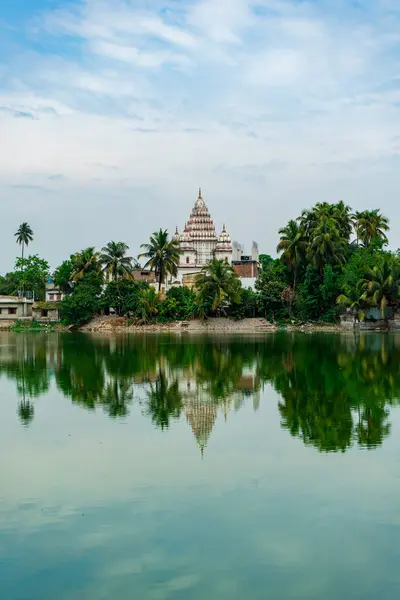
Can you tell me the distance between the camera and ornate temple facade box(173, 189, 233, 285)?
7775cm

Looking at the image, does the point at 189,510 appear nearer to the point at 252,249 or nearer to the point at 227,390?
the point at 227,390

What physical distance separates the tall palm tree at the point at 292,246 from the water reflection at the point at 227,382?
20.2 metres

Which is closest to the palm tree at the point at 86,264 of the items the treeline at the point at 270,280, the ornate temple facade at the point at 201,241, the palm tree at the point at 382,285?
the treeline at the point at 270,280

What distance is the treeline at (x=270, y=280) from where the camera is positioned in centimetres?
5428

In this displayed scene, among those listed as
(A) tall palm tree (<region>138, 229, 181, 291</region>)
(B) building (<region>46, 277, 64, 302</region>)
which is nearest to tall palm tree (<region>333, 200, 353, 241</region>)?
(A) tall palm tree (<region>138, 229, 181, 291</region>)

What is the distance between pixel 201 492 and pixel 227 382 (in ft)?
40.1

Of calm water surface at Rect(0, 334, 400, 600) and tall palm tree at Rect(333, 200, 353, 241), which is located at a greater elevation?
tall palm tree at Rect(333, 200, 353, 241)

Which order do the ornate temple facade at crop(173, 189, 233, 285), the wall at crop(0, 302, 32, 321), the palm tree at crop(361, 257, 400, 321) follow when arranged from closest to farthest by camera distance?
1. the palm tree at crop(361, 257, 400, 321)
2. the wall at crop(0, 302, 32, 321)
3. the ornate temple facade at crop(173, 189, 233, 285)

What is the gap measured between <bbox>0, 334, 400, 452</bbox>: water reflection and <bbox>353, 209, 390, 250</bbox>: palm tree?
907 inches

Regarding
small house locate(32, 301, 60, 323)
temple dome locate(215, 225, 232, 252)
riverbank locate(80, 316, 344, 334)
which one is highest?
temple dome locate(215, 225, 232, 252)

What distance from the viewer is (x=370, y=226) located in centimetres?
5853

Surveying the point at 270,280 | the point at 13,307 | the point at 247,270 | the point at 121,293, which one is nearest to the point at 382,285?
the point at 270,280

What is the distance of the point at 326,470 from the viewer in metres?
11.1

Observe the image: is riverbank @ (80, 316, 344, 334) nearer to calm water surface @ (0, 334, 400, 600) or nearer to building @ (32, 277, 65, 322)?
building @ (32, 277, 65, 322)
